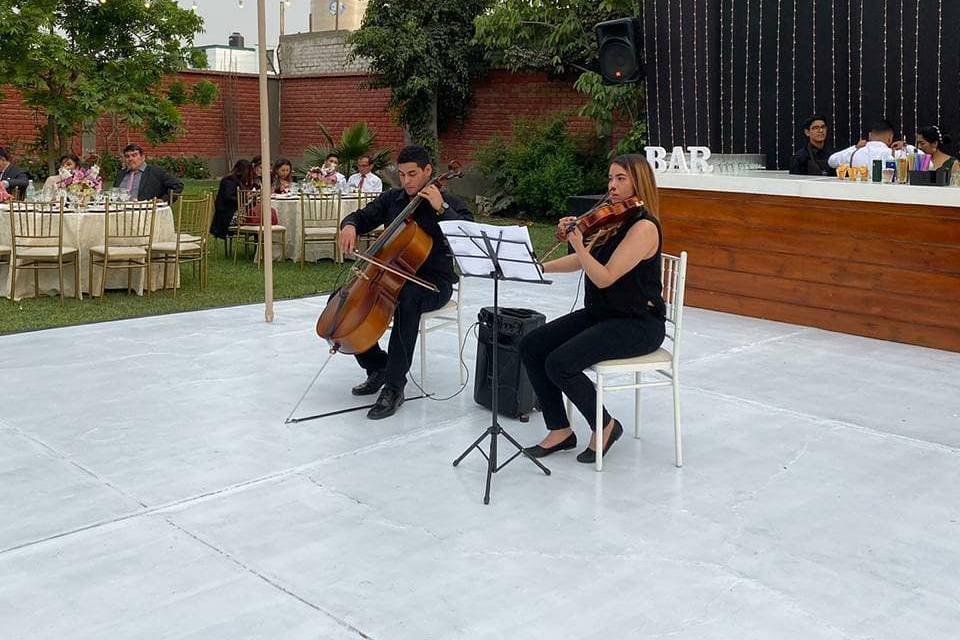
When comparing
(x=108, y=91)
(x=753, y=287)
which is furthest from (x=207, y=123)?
(x=753, y=287)

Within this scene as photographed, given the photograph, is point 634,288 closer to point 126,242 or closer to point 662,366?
point 662,366

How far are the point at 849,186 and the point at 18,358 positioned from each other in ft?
17.2

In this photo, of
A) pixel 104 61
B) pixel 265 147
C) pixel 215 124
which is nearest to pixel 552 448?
pixel 265 147

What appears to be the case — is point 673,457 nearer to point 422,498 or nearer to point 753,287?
point 422,498

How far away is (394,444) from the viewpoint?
4.55 meters

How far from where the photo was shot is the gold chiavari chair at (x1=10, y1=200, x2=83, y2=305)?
7922mm

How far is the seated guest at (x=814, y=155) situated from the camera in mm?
8656

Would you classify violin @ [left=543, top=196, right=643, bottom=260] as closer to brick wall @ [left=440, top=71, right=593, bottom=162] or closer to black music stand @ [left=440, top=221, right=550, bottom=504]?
black music stand @ [left=440, top=221, right=550, bottom=504]

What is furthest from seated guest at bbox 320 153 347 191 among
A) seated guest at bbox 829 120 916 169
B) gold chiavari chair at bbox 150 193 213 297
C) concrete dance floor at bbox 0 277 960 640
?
concrete dance floor at bbox 0 277 960 640

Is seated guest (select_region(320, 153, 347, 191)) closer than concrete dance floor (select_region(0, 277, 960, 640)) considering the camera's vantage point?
No

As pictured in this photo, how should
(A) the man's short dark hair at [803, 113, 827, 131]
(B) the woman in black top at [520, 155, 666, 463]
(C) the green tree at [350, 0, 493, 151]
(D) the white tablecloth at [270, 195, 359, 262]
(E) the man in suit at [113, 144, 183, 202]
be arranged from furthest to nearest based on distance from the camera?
(C) the green tree at [350, 0, 493, 151]
(D) the white tablecloth at [270, 195, 359, 262]
(E) the man in suit at [113, 144, 183, 202]
(A) the man's short dark hair at [803, 113, 827, 131]
(B) the woman in black top at [520, 155, 666, 463]

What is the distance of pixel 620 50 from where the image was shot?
10.0 meters

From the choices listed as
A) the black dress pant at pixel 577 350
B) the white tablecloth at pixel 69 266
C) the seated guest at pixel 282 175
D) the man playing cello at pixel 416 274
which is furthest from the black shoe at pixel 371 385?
the seated guest at pixel 282 175

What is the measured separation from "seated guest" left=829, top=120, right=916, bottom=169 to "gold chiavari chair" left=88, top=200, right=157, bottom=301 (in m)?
5.31
